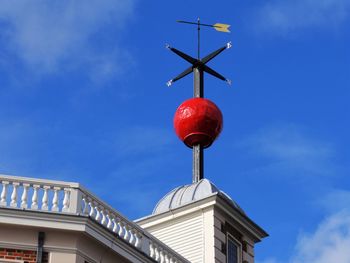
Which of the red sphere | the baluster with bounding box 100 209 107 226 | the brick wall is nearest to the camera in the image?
the brick wall

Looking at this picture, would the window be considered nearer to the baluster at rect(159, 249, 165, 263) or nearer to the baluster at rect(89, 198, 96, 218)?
the baluster at rect(159, 249, 165, 263)

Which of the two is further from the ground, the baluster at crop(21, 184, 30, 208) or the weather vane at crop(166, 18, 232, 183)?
the weather vane at crop(166, 18, 232, 183)

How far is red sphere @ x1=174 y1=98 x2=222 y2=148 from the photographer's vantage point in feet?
107

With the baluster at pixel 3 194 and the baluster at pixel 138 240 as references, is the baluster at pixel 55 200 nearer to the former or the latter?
the baluster at pixel 3 194

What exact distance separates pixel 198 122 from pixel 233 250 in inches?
194

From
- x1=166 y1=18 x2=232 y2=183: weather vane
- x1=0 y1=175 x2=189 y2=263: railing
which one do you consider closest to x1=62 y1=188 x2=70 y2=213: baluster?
x1=0 y1=175 x2=189 y2=263: railing

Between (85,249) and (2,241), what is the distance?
1941 millimetres

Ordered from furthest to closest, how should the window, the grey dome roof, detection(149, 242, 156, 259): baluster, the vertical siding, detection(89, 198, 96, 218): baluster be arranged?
the grey dome roof < the window < the vertical siding < detection(149, 242, 156, 259): baluster < detection(89, 198, 96, 218): baluster

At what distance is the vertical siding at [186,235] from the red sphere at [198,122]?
3770 millimetres

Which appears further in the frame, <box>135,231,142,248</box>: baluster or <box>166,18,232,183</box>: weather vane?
<box>166,18,232,183</box>: weather vane

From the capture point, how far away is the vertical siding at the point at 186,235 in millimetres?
29375

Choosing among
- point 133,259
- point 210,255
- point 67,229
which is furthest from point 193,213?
point 67,229

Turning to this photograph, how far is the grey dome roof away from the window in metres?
0.98

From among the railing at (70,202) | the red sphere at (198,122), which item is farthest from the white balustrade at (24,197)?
the red sphere at (198,122)
